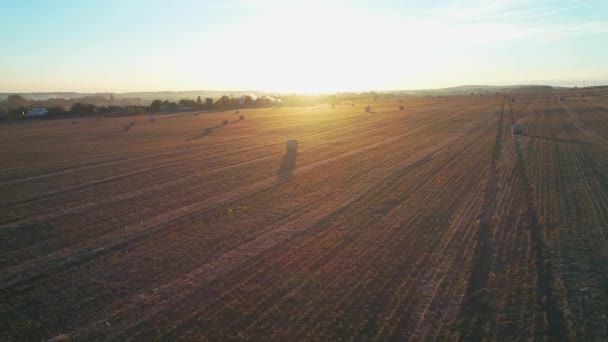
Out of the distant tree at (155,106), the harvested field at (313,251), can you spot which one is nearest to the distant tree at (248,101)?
the distant tree at (155,106)

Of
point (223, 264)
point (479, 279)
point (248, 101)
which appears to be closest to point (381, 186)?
point (479, 279)

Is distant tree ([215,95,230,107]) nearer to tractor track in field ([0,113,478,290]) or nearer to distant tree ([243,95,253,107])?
distant tree ([243,95,253,107])

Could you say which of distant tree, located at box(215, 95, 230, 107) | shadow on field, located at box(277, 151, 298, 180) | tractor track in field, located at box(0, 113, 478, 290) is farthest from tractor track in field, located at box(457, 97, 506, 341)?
distant tree, located at box(215, 95, 230, 107)

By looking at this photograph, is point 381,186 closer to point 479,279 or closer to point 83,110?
point 479,279

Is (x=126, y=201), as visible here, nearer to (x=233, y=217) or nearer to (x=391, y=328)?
(x=233, y=217)

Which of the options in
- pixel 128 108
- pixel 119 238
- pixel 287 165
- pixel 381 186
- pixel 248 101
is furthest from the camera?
pixel 248 101

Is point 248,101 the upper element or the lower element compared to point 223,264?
lower

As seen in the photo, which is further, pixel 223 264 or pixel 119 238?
pixel 119 238

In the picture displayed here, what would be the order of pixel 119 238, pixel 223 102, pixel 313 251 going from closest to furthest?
pixel 313 251 → pixel 119 238 → pixel 223 102

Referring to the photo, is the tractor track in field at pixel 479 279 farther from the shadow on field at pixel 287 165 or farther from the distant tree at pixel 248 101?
the distant tree at pixel 248 101
